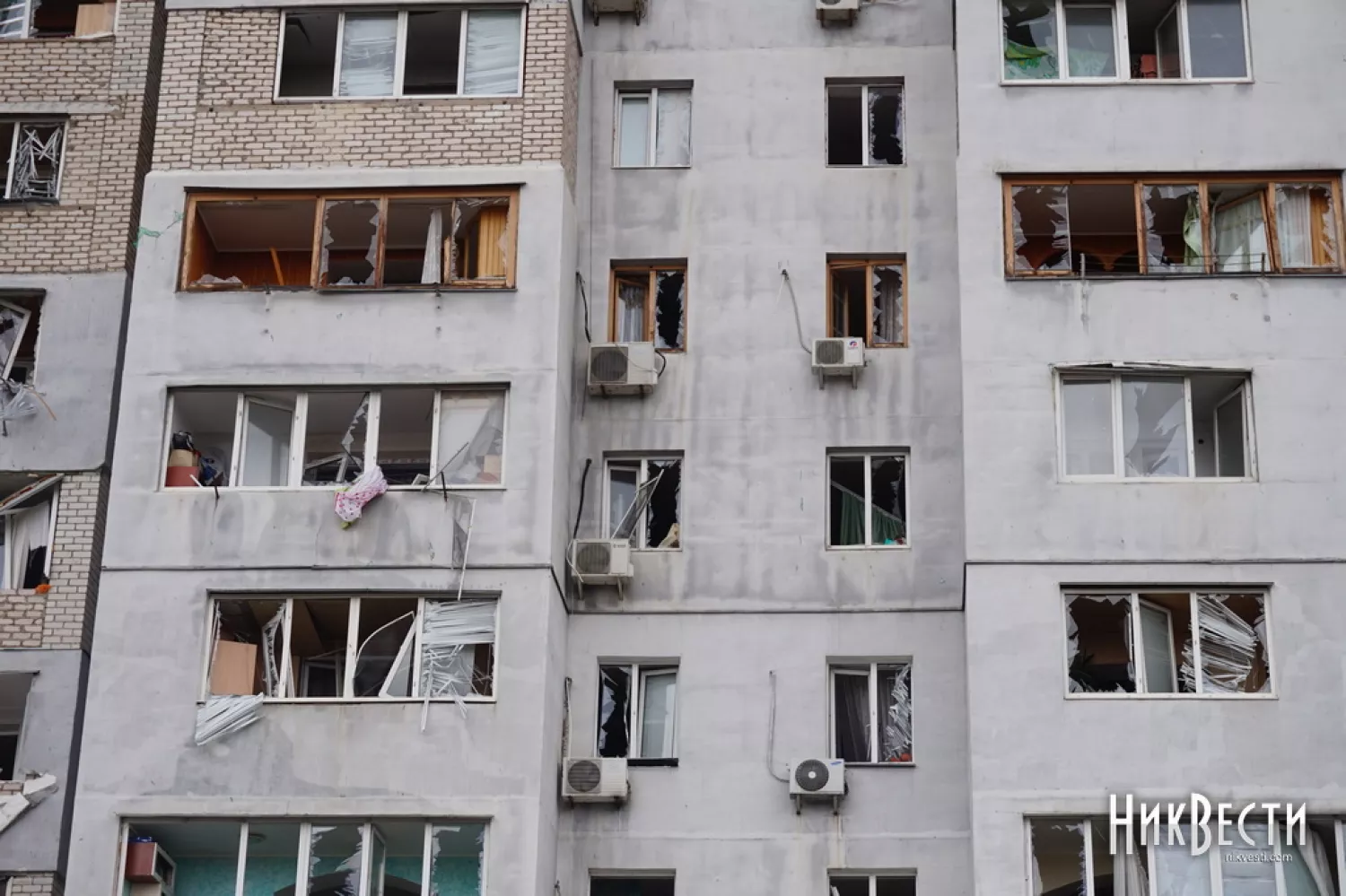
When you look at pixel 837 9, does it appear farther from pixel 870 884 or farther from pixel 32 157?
pixel 870 884

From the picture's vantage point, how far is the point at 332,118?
26703 mm

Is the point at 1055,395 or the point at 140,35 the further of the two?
the point at 140,35

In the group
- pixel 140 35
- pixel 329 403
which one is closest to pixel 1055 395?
pixel 329 403

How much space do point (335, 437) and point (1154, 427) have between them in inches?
385

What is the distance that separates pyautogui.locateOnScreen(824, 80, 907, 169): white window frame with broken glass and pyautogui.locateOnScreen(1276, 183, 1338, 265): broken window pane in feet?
16.3

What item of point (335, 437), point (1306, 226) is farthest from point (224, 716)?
point (1306, 226)

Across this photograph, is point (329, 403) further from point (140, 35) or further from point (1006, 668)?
point (1006, 668)

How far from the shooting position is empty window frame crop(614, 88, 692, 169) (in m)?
28.3

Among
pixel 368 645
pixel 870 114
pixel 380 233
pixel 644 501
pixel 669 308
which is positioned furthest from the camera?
pixel 870 114

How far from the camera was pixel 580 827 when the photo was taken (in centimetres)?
2488

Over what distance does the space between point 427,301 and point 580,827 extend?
6528 mm

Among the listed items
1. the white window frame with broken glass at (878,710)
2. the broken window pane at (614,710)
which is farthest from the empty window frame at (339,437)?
the white window frame with broken glass at (878,710)

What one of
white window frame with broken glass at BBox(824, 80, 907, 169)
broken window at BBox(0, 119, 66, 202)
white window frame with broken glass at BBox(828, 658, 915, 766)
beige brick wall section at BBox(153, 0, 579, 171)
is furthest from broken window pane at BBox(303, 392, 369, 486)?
white window frame with broken glass at BBox(824, 80, 907, 169)

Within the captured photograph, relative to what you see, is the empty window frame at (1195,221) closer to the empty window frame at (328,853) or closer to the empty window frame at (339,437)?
the empty window frame at (339,437)
